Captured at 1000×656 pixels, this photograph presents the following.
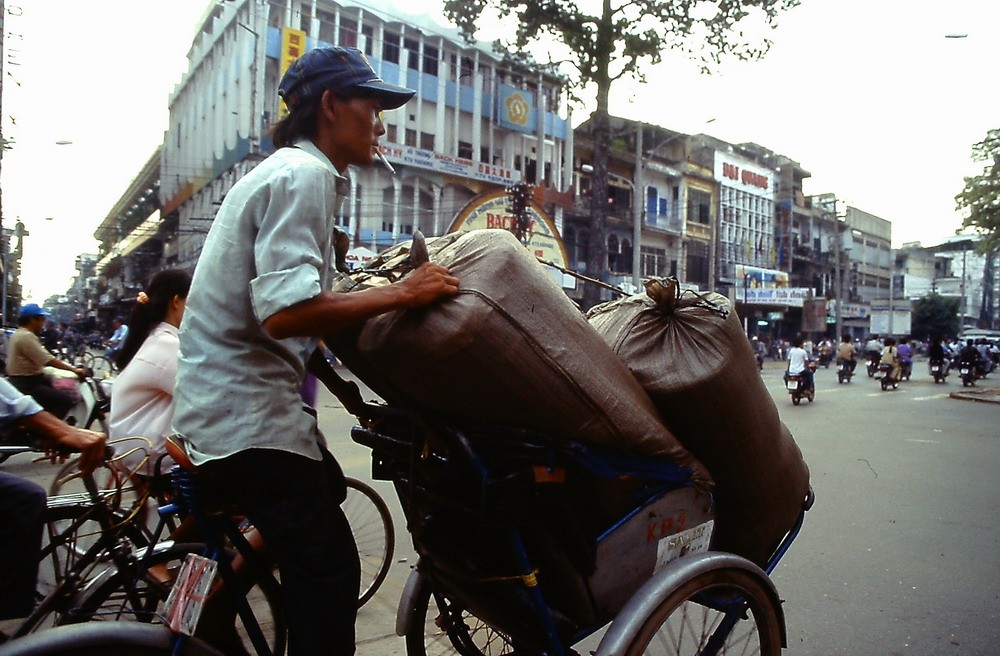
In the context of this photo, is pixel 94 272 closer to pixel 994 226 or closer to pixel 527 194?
pixel 527 194

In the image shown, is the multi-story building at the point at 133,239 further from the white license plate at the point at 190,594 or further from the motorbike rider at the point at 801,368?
the white license plate at the point at 190,594

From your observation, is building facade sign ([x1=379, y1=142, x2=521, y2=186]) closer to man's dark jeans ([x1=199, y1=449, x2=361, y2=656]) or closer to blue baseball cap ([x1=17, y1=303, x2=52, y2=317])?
blue baseball cap ([x1=17, y1=303, x2=52, y2=317])

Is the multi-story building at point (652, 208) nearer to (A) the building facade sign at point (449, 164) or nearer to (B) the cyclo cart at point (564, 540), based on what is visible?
(A) the building facade sign at point (449, 164)

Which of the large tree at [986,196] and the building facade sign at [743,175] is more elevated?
the building facade sign at [743,175]

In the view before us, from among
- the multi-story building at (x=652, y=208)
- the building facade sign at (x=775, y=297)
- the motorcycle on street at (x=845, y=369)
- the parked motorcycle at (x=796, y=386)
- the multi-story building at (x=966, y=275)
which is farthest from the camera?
the multi-story building at (x=966, y=275)

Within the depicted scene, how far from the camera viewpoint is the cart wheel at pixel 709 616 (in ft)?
5.43

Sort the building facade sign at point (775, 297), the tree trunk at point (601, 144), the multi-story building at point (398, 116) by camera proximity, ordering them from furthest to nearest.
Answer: the building facade sign at point (775, 297) < the multi-story building at point (398, 116) < the tree trunk at point (601, 144)

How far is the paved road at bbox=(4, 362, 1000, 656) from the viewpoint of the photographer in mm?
2887

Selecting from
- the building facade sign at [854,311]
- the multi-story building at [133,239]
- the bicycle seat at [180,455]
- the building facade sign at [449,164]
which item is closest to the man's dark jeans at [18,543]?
the bicycle seat at [180,455]

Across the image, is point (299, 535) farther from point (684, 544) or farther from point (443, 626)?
point (684, 544)

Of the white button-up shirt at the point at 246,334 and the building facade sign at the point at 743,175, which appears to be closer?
the white button-up shirt at the point at 246,334

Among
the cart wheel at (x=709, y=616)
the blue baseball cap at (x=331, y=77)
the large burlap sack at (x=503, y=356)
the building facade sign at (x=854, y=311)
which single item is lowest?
the cart wheel at (x=709, y=616)

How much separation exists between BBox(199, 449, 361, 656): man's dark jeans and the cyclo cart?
0.97ft

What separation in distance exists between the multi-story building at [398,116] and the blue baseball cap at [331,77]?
19.2 metres
